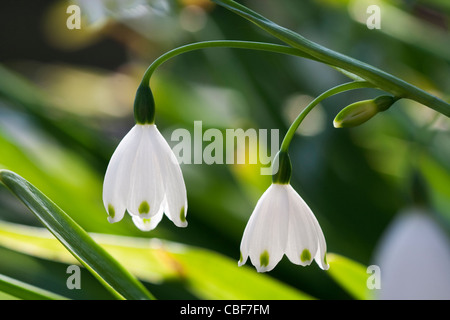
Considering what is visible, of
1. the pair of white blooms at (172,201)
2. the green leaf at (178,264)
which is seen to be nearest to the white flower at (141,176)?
the pair of white blooms at (172,201)

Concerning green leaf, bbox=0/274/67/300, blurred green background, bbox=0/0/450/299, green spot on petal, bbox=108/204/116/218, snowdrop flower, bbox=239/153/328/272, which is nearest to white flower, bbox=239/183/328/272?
snowdrop flower, bbox=239/153/328/272

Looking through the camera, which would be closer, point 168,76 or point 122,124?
point 168,76

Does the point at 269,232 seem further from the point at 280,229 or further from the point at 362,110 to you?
the point at 362,110

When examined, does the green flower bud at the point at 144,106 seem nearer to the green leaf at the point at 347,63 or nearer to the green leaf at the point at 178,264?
the green leaf at the point at 347,63

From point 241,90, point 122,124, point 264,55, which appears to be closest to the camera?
point 241,90

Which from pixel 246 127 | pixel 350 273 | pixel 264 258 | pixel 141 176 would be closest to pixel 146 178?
pixel 141 176
